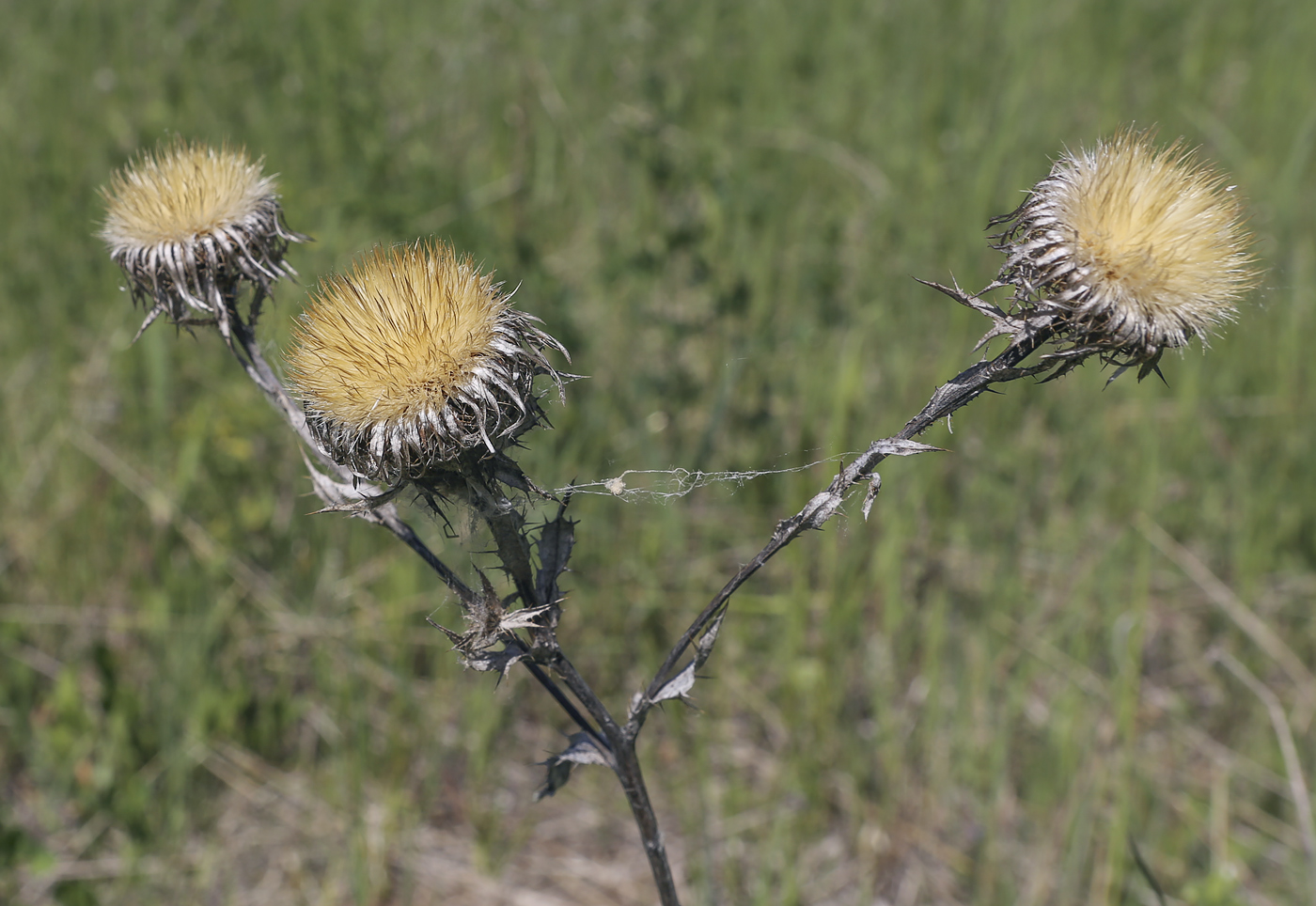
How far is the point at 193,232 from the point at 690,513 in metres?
2.35

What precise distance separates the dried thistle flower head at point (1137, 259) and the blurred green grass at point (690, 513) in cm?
174

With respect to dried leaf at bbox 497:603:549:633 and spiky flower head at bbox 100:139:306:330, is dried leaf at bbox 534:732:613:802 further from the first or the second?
spiky flower head at bbox 100:139:306:330

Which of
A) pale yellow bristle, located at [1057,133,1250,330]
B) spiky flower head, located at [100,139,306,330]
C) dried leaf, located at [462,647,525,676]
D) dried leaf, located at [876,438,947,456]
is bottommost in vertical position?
dried leaf, located at [462,647,525,676]

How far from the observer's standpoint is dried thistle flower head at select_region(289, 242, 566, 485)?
122 cm

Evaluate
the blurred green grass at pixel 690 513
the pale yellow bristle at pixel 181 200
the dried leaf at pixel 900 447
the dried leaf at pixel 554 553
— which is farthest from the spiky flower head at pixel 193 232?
the dried leaf at pixel 900 447

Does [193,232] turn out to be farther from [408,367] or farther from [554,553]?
[554,553]

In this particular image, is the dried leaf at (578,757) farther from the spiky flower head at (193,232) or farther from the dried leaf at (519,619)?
the spiky flower head at (193,232)

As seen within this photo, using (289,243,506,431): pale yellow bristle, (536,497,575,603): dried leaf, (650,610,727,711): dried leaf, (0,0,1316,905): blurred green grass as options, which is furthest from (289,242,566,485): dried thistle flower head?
(0,0,1316,905): blurred green grass

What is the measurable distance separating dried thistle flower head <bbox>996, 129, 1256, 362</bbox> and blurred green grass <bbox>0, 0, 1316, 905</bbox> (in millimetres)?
1735

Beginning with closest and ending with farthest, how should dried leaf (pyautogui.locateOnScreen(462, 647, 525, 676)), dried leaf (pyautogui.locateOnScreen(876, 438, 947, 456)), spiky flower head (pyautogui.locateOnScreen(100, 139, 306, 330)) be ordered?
dried leaf (pyautogui.locateOnScreen(876, 438, 947, 456)) < dried leaf (pyautogui.locateOnScreen(462, 647, 525, 676)) < spiky flower head (pyautogui.locateOnScreen(100, 139, 306, 330))

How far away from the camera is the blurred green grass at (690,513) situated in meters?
2.93

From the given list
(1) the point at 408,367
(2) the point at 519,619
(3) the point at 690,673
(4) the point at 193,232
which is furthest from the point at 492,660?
(4) the point at 193,232

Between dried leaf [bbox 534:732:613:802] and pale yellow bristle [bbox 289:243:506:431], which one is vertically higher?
pale yellow bristle [bbox 289:243:506:431]

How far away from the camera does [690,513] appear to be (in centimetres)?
370
